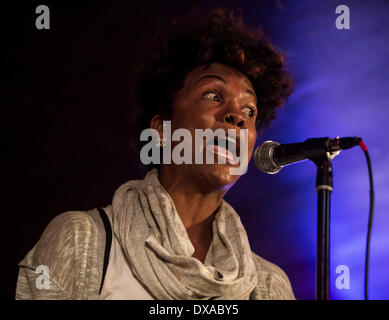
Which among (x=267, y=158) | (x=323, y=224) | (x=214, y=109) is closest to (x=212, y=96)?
(x=214, y=109)

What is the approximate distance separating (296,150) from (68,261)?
3.16 feet

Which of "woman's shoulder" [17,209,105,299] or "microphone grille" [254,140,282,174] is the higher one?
"microphone grille" [254,140,282,174]

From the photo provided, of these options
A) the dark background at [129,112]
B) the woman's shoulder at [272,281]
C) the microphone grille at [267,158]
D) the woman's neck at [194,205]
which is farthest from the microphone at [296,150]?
the dark background at [129,112]

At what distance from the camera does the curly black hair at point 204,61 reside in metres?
2.56

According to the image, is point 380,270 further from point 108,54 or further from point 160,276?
point 108,54

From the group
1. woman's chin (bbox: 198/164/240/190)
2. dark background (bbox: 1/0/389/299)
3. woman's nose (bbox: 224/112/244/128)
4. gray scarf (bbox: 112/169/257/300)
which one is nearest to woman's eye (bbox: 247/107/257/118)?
woman's nose (bbox: 224/112/244/128)

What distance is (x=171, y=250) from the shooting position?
6.95 ft

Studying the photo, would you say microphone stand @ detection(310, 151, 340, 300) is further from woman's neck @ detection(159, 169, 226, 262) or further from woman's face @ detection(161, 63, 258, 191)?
woman's neck @ detection(159, 169, 226, 262)

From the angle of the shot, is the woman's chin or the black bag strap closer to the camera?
the black bag strap

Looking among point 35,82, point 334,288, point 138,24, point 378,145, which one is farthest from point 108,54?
point 334,288

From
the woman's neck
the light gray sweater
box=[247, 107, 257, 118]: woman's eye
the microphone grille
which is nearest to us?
the microphone grille

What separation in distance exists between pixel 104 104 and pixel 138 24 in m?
0.49

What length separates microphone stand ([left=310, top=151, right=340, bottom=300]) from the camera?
1.41 m

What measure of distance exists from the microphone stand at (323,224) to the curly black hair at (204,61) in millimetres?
1142
